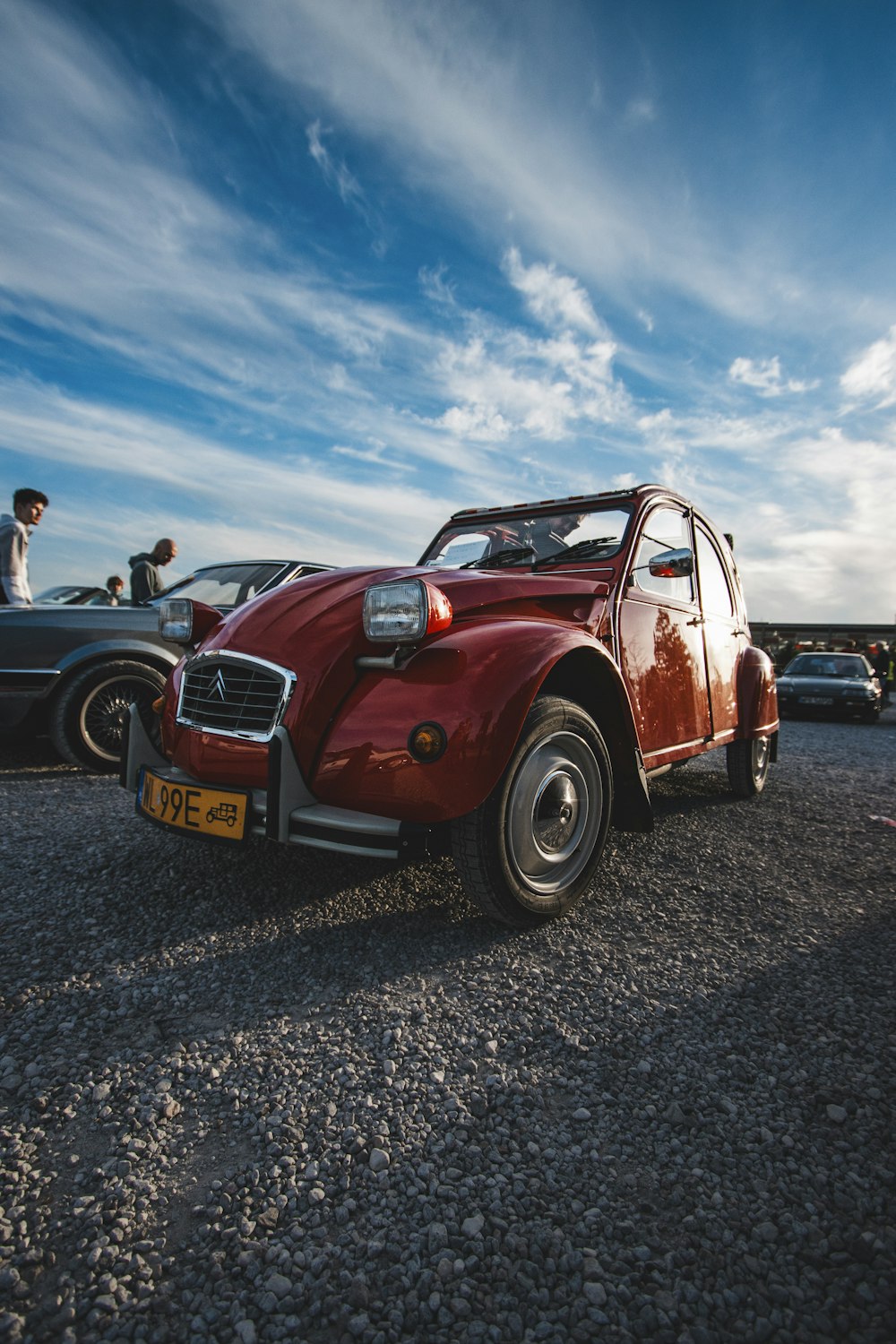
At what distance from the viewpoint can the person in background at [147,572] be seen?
6.12m

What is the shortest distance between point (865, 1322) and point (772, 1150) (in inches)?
13.9

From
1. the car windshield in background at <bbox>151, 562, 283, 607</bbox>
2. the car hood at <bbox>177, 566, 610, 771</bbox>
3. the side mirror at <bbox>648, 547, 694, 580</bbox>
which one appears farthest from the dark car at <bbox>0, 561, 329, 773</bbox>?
the side mirror at <bbox>648, 547, 694, 580</bbox>

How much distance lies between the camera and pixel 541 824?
8.34 ft

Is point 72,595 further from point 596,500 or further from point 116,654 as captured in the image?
point 596,500

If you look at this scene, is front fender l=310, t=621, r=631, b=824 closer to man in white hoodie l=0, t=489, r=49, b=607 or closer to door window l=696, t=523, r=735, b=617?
door window l=696, t=523, r=735, b=617

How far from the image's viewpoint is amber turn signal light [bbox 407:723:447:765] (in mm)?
2156

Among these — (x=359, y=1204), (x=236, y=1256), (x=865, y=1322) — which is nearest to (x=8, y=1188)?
(x=236, y=1256)

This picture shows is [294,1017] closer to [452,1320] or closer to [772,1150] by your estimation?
[452,1320]

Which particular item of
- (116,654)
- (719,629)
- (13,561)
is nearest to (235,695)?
(116,654)

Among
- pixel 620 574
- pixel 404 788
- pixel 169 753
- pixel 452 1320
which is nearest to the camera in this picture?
pixel 452 1320

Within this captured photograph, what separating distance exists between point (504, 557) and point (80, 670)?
3216mm

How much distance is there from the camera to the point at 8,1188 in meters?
A: 1.27

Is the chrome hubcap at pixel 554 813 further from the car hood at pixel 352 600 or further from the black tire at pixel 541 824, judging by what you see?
the car hood at pixel 352 600

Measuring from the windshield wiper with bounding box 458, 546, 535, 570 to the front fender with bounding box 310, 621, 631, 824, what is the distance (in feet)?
4.44
